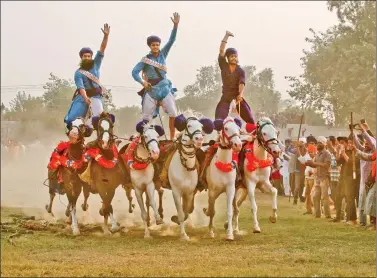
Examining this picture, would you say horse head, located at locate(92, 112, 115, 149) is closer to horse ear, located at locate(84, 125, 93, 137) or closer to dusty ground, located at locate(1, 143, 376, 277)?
horse ear, located at locate(84, 125, 93, 137)

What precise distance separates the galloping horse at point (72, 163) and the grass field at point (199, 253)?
828 millimetres

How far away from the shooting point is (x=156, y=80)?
52.5 ft

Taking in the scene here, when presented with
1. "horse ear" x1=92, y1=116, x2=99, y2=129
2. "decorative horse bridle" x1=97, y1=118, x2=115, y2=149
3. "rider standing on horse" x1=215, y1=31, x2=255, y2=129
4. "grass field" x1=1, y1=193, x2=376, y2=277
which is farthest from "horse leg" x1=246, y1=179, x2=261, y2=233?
"horse ear" x1=92, y1=116, x2=99, y2=129

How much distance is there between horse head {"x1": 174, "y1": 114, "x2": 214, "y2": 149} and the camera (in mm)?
13422

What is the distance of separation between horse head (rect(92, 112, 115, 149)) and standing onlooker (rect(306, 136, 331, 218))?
6.43 metres

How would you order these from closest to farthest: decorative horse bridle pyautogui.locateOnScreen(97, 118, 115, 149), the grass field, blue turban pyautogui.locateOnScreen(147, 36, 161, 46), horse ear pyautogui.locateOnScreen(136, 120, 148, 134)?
the grass field < horse ear pyautogui.locateOnScreen(136, 120, 148, 134) < decorative horse bridle pyautogui.locateOnScreen(97, 118, 115, 149) < blue turban pyautogui.locateOnScreen(147, 36, 161, 46)

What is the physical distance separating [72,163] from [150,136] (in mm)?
2196

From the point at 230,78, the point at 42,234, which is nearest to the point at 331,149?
the point at 230,78

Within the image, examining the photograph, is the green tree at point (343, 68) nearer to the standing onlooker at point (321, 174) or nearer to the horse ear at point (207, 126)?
the standing onlooker at point (321, 174)

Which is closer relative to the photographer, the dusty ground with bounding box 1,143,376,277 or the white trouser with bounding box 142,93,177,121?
the dusty ground with bounding box 1,143,376,277

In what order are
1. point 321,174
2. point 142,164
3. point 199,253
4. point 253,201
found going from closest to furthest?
point 199,253, point 253,201, point 142,164, point 321,174

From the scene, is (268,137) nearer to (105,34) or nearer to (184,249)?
(184,249)

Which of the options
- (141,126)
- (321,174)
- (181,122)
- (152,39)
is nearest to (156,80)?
(152,39)

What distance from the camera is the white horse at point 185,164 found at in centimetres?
1373
